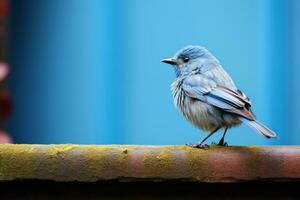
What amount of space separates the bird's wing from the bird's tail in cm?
3

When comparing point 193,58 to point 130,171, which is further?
point 193,58

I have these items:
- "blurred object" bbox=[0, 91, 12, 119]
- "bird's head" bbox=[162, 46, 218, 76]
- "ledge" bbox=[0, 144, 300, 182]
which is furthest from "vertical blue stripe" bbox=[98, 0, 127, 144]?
"ledge" bbox=[0, 144, 300, 182]

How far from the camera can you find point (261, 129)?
2.59m

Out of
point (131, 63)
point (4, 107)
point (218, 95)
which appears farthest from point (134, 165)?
point (131, 63)

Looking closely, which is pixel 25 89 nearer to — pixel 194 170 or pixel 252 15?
pixel 252 15

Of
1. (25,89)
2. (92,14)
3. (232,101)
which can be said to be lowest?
(25,89)

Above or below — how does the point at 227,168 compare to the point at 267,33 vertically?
below

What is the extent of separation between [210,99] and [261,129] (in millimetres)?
492

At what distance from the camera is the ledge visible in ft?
6.03

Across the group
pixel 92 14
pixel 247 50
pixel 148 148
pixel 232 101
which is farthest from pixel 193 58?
pixel 148 148

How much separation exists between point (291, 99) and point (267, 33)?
48 cm

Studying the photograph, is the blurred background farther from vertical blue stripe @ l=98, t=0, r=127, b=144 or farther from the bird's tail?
the bird's tail

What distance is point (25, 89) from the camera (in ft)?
15.9

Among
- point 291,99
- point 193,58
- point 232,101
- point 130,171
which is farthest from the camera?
point 291,99
